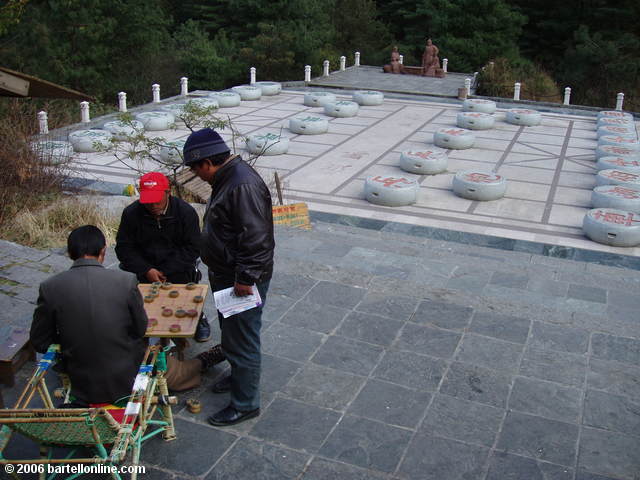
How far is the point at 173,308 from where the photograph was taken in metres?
4.71

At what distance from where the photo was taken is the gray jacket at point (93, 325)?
12.8 ft

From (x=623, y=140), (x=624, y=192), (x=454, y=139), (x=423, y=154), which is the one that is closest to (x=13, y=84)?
(x=624, y=192)

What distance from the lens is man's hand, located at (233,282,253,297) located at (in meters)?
4.27

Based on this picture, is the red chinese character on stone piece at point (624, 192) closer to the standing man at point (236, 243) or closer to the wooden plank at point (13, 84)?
the standing man at point (236, 243)

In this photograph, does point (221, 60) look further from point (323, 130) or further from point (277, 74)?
point (323, 130)

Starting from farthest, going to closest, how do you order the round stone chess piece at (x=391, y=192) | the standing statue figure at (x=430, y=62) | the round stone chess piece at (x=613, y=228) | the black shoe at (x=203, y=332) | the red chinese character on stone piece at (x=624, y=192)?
the standing statue figure at (x=430, y=62) → the round stone chess piece at (x=391, y=192) → the red chinese character on stone piece at (x=624, y=192) → the round stone chess piece at (x=613, y=228) → the black shoe at (x=203, y=332)

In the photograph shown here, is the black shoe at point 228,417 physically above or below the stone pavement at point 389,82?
below

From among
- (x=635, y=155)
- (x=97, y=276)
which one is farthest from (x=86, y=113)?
(x=97, y=276)

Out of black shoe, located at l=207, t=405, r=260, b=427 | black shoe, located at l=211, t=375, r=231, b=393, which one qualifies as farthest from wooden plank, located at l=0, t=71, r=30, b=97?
black shoe, located at l=207, t=405, r=260, b=427

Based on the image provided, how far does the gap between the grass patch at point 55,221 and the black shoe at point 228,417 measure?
14.1ft

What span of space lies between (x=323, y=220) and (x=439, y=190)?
10.2ft

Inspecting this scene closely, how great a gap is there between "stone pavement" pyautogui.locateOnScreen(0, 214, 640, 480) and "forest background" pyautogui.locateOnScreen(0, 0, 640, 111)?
21.0 meters

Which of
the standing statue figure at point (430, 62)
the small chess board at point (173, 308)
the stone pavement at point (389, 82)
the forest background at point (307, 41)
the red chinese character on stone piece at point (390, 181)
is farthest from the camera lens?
the standing statue figure at point (430, 62)

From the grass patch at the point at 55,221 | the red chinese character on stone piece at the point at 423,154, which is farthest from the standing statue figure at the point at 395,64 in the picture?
the grass patch at the point at 55,221
